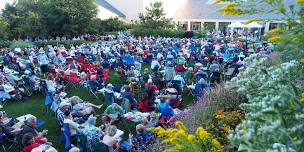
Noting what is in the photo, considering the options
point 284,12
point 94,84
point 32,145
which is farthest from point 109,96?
point 284,12

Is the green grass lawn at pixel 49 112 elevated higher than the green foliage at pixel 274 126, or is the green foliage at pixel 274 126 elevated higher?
the green foliage at pixel 274 126

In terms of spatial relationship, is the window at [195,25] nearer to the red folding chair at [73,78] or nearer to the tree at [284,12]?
the red folding chair at [73,78]

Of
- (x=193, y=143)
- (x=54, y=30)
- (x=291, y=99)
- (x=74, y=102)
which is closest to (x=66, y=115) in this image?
(x=74, y=102)

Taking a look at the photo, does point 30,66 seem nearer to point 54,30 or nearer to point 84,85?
point 84,85

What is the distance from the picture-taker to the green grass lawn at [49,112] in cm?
990

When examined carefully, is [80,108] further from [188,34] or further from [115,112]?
[188,34]

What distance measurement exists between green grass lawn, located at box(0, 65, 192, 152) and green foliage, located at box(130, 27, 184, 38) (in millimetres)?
27308

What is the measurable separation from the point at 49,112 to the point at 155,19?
109 feet

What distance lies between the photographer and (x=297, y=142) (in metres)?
1.87

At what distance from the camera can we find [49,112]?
39.3ft

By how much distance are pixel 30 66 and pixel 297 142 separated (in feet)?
53.9

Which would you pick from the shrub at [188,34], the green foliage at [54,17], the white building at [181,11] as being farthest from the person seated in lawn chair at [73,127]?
the white building at [181,11]

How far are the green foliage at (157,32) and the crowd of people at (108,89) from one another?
16.8m

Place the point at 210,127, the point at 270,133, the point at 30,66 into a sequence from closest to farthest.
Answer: the point at 270,133 → the point at 210,127 → the point at 30,66
